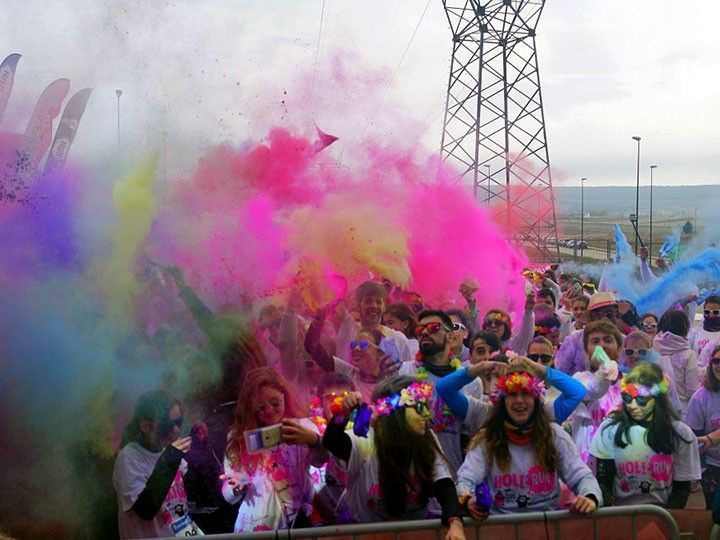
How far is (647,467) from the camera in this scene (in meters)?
4.73

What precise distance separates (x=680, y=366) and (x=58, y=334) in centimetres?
474

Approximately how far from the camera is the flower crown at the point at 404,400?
415cm

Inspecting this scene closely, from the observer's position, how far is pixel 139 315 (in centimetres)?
545

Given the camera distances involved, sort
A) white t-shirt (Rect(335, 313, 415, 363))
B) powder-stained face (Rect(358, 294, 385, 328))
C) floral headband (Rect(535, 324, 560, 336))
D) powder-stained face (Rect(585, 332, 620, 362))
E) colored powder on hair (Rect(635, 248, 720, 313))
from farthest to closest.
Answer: colored powder on hair (Rect(635, 248, 720, 313)), floral headband (Rect(535, 324, 560, 336)), powder-stained face (Rect(358, 294, 385, 328)), white t-shirt (Rect(335, 313, 415, 363)), powder-stained face (Rect(585, 332, 620, 362))

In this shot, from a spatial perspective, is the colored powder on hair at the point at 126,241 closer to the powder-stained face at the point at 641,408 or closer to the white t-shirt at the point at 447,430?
the white t-shirt at the point at 447,430

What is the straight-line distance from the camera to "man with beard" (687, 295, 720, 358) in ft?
25.6

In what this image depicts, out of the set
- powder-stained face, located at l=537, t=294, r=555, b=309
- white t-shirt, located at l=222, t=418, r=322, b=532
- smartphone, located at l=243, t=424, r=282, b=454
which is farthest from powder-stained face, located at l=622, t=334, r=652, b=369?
smartphone, located at l=243, t=424, r=282, b=454

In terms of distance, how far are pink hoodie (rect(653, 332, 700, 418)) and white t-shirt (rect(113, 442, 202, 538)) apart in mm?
4089

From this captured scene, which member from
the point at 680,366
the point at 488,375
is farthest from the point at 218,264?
the point at 680,366

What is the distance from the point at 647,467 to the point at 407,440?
148 cm

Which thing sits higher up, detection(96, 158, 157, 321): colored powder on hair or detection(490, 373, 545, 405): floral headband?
detection(96, 158, 157, 321): colored powder on hair

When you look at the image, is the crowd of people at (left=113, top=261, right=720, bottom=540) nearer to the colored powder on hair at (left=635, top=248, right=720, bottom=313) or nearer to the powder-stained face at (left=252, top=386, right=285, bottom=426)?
the powder-stained face at (left=252, top=386, right=285, bottom=426)

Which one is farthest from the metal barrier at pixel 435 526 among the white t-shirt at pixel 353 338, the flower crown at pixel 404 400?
the white t-shirt at pixel 353 338

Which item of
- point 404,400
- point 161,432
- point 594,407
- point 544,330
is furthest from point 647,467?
point 544,330
